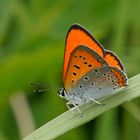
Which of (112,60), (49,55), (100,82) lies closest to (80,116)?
(112,60)

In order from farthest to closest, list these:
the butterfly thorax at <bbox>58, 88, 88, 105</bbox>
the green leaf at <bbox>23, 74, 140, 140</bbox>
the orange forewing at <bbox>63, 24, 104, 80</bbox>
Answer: the butterfly thorax at <bbox>58, 88, 88, 105</bbox>, the orange forewing at <bbox>63, 24, 104, 80</bbox>, the green leaf at <bbox>23, 74, 140, 140</bbox>

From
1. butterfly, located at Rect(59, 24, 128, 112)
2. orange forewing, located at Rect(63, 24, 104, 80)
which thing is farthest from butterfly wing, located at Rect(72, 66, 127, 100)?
orange forewing, located at Rect(63, 24, 104, 80)

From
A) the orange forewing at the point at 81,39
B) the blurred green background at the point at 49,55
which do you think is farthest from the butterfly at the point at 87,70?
the blurred green background at the point at 49,55

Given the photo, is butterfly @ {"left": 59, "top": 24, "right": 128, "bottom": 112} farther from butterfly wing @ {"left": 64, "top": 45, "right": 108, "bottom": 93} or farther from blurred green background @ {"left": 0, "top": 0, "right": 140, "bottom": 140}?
blurred green background @ {"left": 0, "top": 0, "right": 140, "bottom": 140}

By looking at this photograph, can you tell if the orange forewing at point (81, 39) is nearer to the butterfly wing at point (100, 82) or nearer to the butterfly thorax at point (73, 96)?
the butterfly wing at point (100, 82)

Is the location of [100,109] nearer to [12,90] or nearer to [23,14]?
[12,90]

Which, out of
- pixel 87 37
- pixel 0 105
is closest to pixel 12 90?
pixel 0 105
